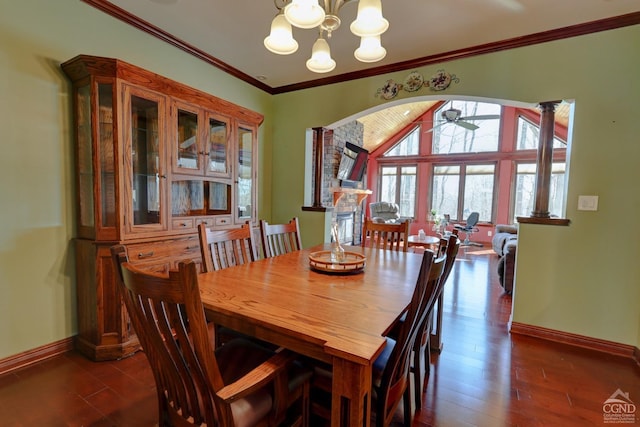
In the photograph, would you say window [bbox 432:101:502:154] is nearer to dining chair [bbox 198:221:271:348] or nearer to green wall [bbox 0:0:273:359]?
dining chair [bbox 198:221:271:348]

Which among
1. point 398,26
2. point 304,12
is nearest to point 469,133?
point 398,26

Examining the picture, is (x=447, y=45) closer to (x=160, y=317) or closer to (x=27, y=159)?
(x=160, y=317)

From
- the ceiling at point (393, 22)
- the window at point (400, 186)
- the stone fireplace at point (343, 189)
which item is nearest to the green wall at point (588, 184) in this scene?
the ceiling at point (393, 22)

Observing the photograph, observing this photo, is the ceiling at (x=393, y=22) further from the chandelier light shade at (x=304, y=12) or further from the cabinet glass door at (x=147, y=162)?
the chandelier light shade at (x=304, y=12)

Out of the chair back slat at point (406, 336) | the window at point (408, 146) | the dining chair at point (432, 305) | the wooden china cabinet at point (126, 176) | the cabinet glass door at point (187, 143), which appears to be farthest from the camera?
the window at point (408, 146)

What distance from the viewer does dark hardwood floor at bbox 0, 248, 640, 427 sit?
61.2 inches

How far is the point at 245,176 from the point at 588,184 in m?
3.06

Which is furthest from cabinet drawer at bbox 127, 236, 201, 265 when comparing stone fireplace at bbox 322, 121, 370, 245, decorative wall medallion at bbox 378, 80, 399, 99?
stone fireplace at bbox 322, 121, 370, 245

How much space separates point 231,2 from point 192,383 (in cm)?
245

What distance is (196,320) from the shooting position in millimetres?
784

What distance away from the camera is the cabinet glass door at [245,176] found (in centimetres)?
296

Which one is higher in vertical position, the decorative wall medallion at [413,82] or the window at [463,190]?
the decorative wall medallion at [413,82]

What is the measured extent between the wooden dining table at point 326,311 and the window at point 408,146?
7.55m

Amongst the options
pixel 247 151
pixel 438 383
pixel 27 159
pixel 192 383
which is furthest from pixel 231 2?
pixel 438 383
